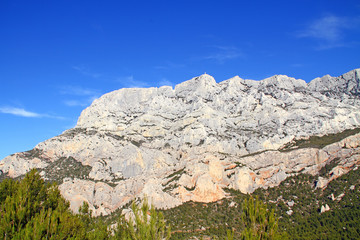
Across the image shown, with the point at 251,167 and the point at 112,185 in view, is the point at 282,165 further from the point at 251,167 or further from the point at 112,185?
the point at 112,185

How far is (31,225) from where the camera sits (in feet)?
64.5

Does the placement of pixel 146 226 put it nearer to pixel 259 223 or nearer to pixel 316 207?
pixel 259 223

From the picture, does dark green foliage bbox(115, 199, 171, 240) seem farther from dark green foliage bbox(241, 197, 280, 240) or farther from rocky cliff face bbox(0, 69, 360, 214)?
rocky cliff face bbox(0, 69, 360, 214)

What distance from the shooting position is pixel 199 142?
127m

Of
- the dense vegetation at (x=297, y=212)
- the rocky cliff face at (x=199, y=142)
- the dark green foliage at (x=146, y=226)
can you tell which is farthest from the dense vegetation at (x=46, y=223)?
the rocky cliff face at (x=199, y=142)

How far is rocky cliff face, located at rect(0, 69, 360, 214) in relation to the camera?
100 metres

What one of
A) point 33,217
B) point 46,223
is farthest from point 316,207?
point 46,223

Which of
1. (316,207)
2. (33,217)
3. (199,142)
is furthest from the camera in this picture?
(199,142)

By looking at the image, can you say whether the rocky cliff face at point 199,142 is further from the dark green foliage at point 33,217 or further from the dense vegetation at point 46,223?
the dense vegetation at point 46,223

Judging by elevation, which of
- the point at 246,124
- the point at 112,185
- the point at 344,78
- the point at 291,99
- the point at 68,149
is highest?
the point at 344,78

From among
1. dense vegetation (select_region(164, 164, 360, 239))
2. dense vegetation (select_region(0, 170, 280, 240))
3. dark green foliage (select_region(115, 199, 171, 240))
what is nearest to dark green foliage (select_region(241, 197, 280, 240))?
dense vegetation (select_region(0, 170, 280, 240))

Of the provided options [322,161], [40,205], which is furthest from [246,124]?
[40,205]

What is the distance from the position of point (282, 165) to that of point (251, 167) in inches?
456

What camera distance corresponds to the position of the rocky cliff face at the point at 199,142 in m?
100
